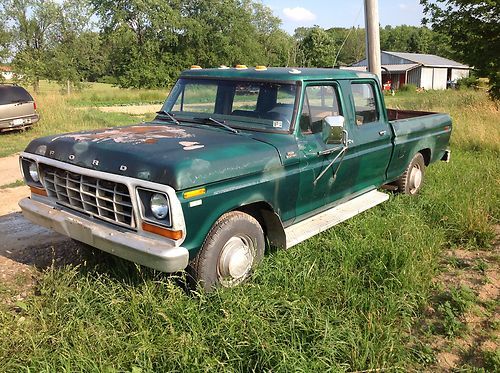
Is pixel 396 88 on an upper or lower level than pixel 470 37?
lower

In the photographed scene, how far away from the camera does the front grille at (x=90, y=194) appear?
3.32 metres

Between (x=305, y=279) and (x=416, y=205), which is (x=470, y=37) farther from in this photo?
(x=305, y=279)

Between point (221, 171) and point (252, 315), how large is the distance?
1070mm

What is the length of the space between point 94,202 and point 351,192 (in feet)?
9.29

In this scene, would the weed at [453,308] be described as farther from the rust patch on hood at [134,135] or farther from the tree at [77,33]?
the tree at [77,33]

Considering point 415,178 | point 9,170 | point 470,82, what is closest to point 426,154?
point 415,178

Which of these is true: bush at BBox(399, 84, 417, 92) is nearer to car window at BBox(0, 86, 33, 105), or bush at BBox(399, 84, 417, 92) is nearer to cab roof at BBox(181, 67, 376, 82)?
car window at BBox(0, 86, 33, 105)

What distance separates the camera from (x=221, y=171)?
3.37 m

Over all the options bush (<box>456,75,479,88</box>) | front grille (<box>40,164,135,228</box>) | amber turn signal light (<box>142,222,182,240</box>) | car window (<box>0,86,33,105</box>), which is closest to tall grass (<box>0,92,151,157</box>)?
car window (<box>0,86,33,105</box>)

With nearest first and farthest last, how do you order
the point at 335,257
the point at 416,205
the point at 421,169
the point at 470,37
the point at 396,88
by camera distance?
the point at 335,257
the point at 416,205
the point at 421,169
the point at 470,37
the point at 396,88

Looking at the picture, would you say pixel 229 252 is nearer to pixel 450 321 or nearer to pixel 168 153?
pixel 168 153

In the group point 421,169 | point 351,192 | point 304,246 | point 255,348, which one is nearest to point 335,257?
point 304,246

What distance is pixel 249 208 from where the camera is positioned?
3943mm

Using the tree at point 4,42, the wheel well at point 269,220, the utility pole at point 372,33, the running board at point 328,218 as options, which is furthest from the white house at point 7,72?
the wheel well at point 269,220
